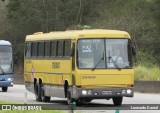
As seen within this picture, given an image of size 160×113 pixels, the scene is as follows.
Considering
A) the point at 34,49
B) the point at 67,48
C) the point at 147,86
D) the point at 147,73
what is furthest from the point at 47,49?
the point at 147,73

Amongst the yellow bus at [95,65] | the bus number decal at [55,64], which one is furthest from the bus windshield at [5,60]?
the yellow bus at [95,65]

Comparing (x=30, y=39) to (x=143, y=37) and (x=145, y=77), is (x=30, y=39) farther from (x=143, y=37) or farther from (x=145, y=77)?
(x=143, y=37)

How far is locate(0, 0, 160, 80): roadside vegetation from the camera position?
57.9m

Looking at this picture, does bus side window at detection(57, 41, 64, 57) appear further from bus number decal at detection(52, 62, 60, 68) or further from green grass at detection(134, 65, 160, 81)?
green grass at detection(134, 65, 160, 81)

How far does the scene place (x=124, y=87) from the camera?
81.5 feet

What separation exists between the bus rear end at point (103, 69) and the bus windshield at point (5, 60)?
18662mm

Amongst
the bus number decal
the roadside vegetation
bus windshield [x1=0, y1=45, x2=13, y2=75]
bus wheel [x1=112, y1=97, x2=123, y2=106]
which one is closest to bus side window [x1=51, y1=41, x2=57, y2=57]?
the bus number decal

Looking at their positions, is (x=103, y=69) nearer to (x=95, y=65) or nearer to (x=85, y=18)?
(x=95, y=65)

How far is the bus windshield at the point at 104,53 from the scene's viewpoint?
2491 cm

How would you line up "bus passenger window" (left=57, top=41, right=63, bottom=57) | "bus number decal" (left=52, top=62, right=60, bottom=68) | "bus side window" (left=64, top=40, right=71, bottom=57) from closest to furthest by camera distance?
"bus side window" (left=64, top=40, right=71, bottom=57) < "bus passenger window" (left=57, top=41, right=63, bottom=57) < "bus number decal" (left=52, top=62, right=60, bottom=68)

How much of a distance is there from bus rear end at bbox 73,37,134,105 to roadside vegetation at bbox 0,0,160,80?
26.6 m

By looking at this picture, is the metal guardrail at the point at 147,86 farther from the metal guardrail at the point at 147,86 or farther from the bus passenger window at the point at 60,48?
the bus passenger window at the point at 60,48

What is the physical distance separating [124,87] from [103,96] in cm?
90

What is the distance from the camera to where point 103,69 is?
24.8m
